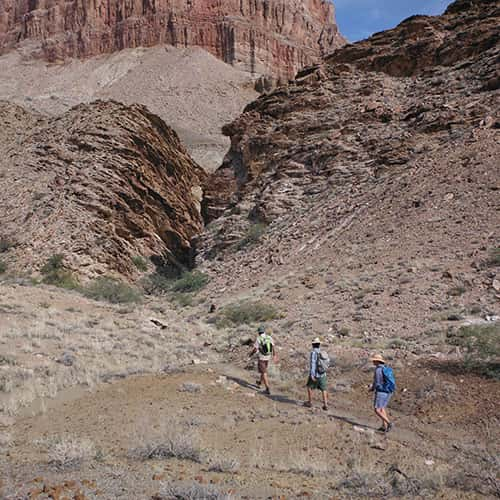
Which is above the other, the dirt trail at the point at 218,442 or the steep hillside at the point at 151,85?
the steep hillside at the point at 151,85

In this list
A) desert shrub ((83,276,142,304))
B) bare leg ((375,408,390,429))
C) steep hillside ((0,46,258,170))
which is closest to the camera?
bare leg ((375,408,390,429))

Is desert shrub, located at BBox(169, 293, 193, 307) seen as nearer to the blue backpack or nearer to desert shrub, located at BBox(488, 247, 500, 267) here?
desert shrub, located at BBox(488, 247, 500, 267)

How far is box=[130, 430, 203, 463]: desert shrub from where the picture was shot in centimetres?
463

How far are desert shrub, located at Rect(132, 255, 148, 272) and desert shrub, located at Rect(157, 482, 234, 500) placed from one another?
2000cm

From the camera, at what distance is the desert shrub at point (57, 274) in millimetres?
18516

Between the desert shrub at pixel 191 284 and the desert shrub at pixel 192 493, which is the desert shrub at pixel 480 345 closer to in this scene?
the desert shrub at pixel 192 493

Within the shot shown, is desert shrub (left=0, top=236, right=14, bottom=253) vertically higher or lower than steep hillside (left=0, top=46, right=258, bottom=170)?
lower

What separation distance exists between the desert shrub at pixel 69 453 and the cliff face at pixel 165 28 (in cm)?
9005

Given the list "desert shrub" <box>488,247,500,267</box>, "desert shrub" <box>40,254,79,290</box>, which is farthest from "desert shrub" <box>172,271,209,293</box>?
"desert shrub" <box>488,247,500,267</box>

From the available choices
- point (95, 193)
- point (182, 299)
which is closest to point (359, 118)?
point (182, 299)

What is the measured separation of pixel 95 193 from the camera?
76.6 ft

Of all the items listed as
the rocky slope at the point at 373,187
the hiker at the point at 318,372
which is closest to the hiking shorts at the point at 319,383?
the hiker at the point at 318,372

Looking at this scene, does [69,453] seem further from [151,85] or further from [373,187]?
[151,85]

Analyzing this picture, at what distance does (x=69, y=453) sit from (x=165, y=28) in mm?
95039
